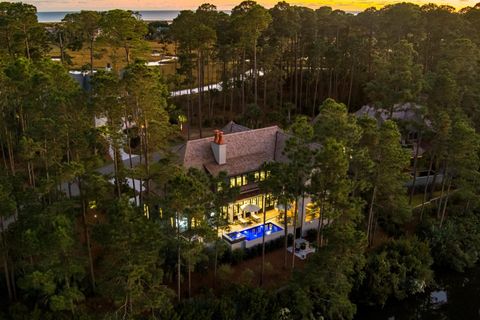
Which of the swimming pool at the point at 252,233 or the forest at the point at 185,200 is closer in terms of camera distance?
the forest at the point at 185,200

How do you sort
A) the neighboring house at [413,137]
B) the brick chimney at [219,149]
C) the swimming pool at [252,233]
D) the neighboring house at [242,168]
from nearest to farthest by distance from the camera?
the swimming pool at [252,233]
the neighboring house at [242,168]
the brick chimney at [219,149]
the neighboring house at [413,137]

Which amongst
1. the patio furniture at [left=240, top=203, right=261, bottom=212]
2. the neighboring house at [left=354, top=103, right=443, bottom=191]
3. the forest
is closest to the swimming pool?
the forest

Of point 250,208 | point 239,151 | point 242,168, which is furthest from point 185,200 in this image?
point 239,151

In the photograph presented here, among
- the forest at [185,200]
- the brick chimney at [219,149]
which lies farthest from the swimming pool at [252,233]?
the brick chimney at [219,149]

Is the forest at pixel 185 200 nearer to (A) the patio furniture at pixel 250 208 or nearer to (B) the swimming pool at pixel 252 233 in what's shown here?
(B) the swimming pool at pixel 252 233

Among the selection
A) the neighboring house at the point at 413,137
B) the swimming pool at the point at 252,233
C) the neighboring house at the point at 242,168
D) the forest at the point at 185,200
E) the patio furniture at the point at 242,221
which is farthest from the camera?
the neighboring house at the point at 413,137

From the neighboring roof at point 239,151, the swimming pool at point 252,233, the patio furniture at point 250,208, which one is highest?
the neighboring roof at point 239,151

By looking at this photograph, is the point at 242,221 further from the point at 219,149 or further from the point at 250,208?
the point at 219,149

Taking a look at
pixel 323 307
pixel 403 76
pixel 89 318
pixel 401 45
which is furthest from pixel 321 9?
pixel 89 318
